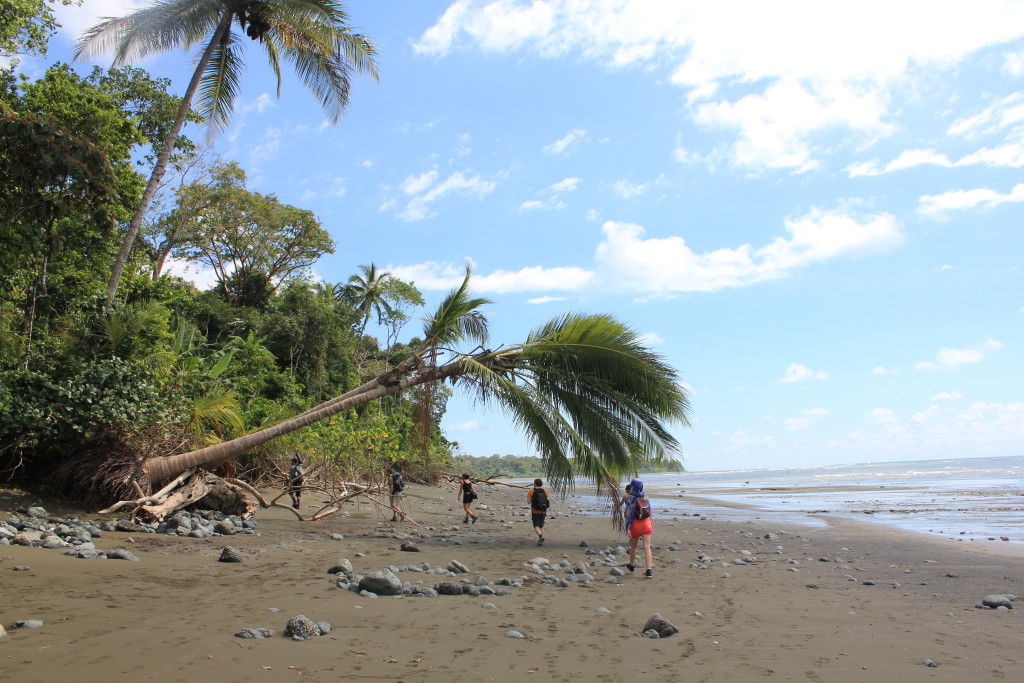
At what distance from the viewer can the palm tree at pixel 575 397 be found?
11.8 m

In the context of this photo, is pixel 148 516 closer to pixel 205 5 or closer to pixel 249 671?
pixel 249 671

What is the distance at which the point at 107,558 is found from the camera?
732cm

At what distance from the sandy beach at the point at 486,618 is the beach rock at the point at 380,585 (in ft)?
0.51

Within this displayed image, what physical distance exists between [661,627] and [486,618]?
62.6 inches

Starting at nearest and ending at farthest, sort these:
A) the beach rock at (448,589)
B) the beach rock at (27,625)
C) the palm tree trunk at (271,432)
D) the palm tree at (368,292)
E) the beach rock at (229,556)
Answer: the beach rock at (27,625), the beach rock at (448,589), the beach rock at (229,556), the palm tree trunk at (271,432), the palm tree at (368,292)

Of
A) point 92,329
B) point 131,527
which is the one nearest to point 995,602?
point 131,527

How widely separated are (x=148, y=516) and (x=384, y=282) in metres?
31.3

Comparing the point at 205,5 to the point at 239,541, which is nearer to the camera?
the point at 239,541

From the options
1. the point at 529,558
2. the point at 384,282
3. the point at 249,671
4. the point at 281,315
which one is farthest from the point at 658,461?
the point at 384,282

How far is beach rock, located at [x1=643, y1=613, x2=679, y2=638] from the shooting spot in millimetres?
5570

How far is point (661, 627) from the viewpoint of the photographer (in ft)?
18.4

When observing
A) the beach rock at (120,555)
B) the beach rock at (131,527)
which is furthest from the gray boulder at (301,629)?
the beach rock at (131,527)

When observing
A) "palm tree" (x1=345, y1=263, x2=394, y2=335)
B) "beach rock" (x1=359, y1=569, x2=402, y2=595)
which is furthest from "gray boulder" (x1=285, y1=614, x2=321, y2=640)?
"palm tree" (x1=345, y1=263, x2=394, y2=335)

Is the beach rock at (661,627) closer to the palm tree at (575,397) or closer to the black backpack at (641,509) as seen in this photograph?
the black backpack at (641,509)
